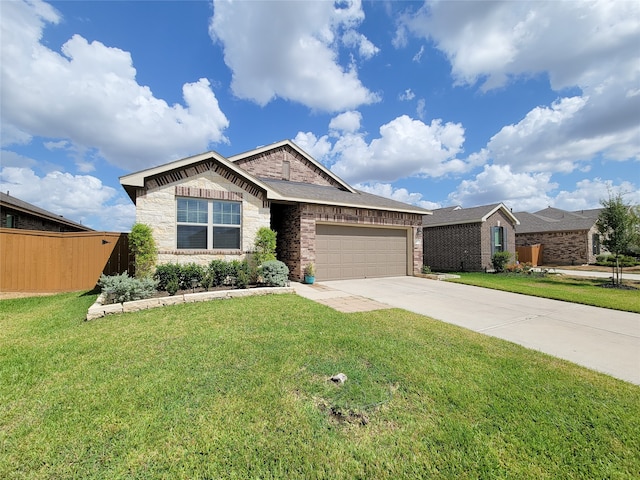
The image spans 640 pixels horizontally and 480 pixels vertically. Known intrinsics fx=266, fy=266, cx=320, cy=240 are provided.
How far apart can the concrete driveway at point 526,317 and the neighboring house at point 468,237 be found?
762 centimetres

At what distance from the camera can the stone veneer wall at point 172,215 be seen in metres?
8.56

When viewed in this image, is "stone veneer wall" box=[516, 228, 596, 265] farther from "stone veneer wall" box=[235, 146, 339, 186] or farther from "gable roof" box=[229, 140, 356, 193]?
"stone veneer wall" box=[235, 146, 339, 186]

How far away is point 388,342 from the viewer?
4449mm

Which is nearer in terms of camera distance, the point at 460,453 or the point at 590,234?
the point at 460,453

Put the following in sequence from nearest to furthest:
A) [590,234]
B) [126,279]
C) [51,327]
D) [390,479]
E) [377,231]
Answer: [390,479] → [51,327] → [126,279] → [377,231] → [590,234]

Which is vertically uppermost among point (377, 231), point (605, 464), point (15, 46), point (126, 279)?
point (15, 46)

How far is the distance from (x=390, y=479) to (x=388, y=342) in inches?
101

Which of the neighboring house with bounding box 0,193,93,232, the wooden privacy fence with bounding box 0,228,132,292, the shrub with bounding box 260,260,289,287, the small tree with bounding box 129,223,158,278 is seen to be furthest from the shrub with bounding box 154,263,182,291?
the neighboring house with bounding box 0,193,93,232

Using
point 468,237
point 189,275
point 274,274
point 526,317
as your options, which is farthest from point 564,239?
point 189,275

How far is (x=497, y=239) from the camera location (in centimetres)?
1750

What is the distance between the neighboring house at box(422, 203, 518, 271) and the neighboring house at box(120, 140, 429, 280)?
5490 mm

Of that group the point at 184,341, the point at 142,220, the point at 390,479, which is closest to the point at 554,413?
the point at 390,479

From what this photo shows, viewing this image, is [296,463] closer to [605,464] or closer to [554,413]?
[605,464]

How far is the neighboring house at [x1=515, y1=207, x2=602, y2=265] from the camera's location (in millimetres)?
21562
